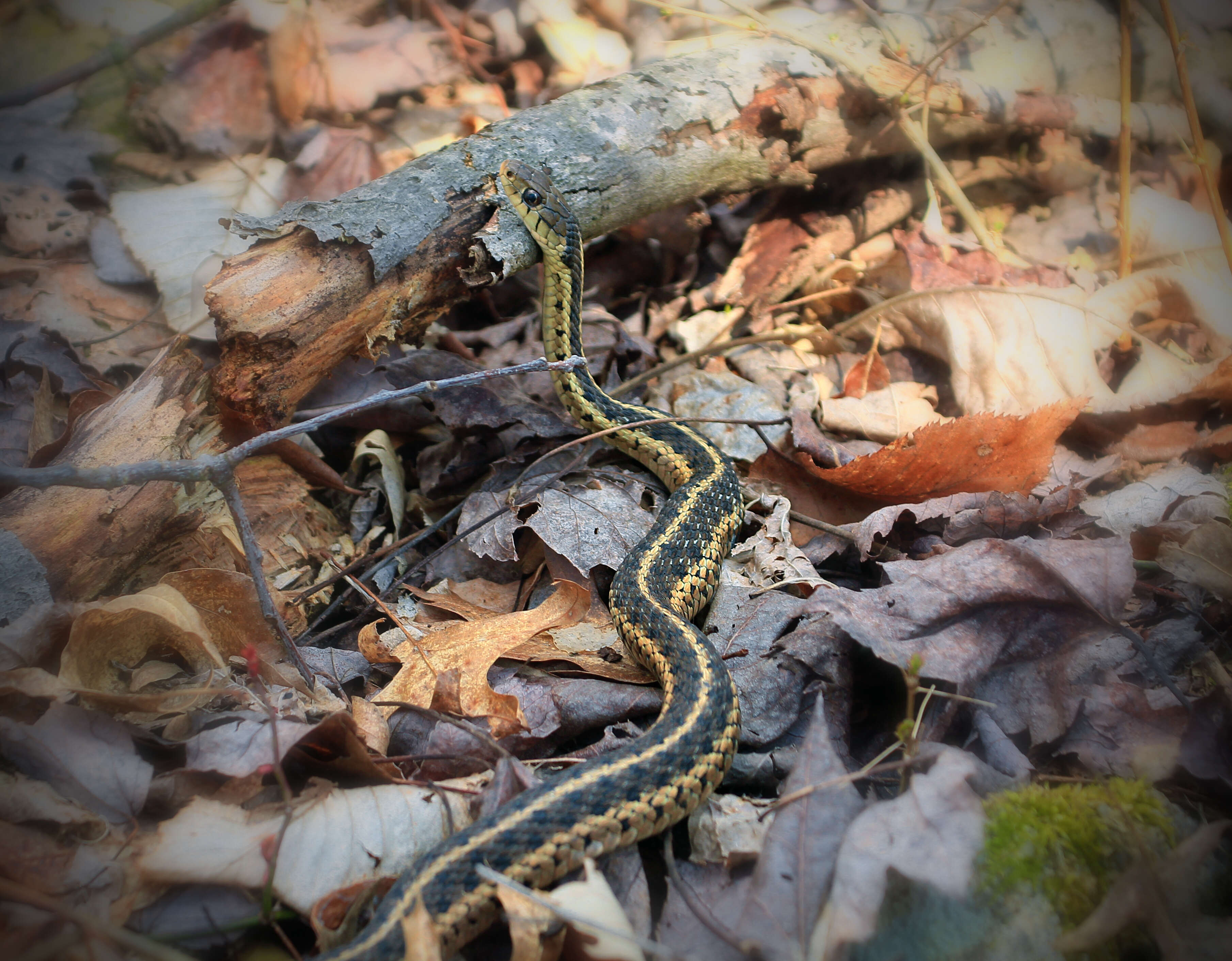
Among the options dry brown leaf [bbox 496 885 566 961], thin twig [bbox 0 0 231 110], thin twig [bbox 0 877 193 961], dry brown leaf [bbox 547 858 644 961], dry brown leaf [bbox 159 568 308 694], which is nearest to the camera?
thin twig [bbox 0 877 193 961]

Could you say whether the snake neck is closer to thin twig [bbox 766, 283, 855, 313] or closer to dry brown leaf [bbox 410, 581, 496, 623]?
dry brown leaf [bbox 410, 581, 496, 623]

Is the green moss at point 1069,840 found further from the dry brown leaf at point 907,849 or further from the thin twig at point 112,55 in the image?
the thin twig at point 112,55

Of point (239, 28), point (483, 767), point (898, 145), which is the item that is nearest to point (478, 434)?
point (483, 767)

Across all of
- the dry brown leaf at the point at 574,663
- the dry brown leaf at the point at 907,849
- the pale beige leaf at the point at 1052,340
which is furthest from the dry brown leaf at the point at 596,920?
the pale beige leaf at the point at 1052,340

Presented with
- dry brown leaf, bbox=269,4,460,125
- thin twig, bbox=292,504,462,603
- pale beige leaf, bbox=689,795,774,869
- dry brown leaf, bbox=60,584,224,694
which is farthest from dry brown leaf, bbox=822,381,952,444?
dry brown leaf, bbox=269,4,460,125

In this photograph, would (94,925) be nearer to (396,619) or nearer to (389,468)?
(396,619)
